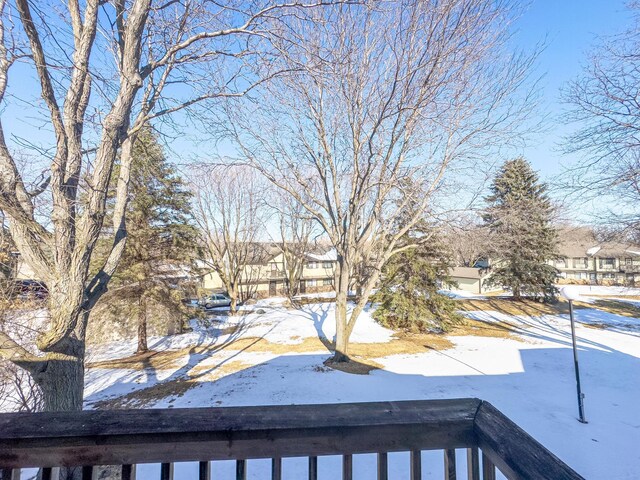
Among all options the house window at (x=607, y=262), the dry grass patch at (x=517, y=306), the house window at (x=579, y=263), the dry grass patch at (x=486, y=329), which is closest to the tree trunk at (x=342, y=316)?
the dry grass patch at (x=486, y=329)

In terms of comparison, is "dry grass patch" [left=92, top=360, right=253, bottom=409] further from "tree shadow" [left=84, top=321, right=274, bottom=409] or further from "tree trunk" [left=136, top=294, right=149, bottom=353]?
"tree trunk" [left=136, top=294, right=149, bottom=353]

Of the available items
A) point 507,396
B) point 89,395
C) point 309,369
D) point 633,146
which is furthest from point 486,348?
point 89,395

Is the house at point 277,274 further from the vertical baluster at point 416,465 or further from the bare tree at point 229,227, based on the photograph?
the vertical baluster at point 416,465

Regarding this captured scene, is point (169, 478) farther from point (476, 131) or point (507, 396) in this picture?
point (476, 131)

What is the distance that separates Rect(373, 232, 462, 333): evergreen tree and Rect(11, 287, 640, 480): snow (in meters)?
1.12

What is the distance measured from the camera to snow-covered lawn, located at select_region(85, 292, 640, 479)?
4.37m

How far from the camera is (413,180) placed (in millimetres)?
7730

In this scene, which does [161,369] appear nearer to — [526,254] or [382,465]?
[382,465]

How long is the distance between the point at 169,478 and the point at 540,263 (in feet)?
67.9

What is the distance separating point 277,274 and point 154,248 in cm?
2249

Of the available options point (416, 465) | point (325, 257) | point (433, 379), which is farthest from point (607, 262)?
point (416, 465)

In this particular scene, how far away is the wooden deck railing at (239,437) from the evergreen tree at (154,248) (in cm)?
951

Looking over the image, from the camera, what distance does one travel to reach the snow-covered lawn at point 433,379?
4.37 meters

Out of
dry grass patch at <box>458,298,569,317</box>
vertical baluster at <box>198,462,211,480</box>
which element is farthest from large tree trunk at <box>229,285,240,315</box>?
vertical baluster at <box>198,462,211,480</box>
